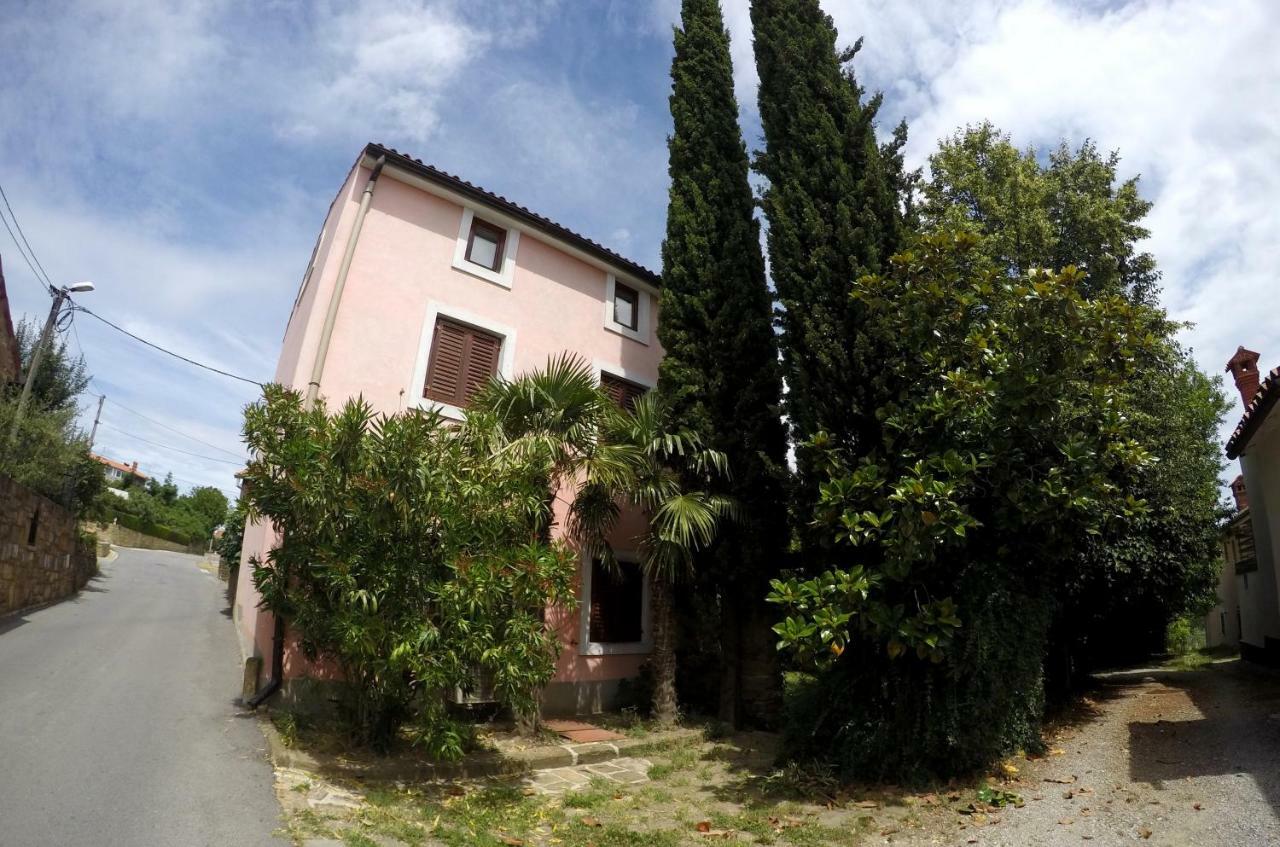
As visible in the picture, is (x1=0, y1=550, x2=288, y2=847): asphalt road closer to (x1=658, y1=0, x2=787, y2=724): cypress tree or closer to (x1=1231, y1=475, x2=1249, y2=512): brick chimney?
(x1=658, y1=0, x2=787, y2=724): cypress tree

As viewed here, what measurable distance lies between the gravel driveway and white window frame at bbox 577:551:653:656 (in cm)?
629

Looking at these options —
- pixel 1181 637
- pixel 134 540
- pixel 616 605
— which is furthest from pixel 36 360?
pixel 1181 637

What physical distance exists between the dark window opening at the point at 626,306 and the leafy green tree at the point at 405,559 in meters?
6.87

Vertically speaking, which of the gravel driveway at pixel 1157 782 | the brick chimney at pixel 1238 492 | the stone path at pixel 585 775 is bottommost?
the stone path at pixel 585 775

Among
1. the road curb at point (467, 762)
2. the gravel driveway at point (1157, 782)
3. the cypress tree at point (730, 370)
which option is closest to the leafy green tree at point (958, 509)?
the gravel driveway at point (1157, 782)

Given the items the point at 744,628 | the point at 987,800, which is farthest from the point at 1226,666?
the point at 987,800

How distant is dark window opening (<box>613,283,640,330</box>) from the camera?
1388cm

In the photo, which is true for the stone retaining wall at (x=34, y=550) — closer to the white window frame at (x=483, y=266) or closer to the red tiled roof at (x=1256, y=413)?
the white window frame at (x=483, y=266)

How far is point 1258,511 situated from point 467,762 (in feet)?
53.5

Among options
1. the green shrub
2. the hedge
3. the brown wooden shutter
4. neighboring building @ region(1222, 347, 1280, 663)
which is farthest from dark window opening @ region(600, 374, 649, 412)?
the hedge

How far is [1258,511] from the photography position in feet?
46.7

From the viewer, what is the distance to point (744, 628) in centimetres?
1097

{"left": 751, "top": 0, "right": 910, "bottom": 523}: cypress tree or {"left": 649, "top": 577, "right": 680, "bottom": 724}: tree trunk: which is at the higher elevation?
{"left": 751, "top": 0, "right": 910, "bottom": 523}: cypress tree

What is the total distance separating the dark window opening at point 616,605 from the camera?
11.7 metres
